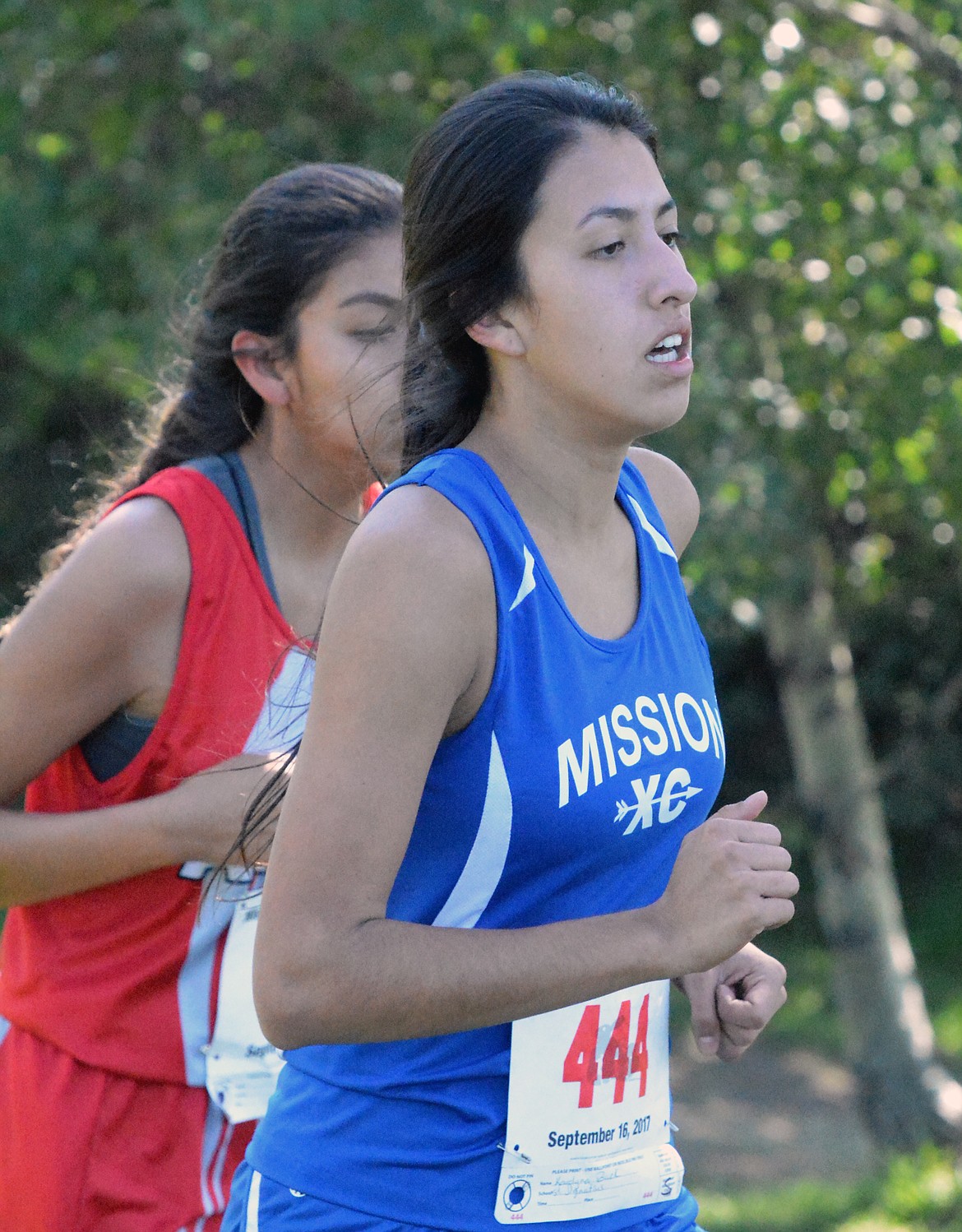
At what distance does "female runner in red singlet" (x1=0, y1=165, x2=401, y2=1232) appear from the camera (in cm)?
208

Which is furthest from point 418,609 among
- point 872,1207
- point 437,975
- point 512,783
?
point 872,1207

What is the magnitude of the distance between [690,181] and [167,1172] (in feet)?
10.8

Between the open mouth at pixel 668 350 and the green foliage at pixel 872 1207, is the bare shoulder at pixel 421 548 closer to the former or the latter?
the open mouth at pixel 668 350

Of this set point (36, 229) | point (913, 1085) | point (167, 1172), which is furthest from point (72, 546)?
point (913, 1085)

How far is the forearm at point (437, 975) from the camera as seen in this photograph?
1438 millimetres

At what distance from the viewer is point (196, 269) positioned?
10.3 ft

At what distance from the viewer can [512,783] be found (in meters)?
1.49

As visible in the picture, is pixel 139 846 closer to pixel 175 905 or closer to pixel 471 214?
pixel 175 905

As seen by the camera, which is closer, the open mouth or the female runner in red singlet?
the open mouth

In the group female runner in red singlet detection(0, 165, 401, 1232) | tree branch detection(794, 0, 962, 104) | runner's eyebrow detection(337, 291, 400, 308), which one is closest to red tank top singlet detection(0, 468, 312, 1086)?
female runner in red singlet detection(0, 165, 401, 1232)

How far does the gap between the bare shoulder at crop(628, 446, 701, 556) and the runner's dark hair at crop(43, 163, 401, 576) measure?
569 mm

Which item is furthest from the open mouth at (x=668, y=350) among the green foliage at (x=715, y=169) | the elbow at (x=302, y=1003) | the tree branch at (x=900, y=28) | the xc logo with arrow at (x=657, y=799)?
the tree branch at (x=900, y=28)

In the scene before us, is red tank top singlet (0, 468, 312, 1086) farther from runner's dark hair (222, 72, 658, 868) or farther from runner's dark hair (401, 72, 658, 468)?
runner's dark hair (401, 72, 658, 468)

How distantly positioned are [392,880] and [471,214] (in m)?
0.69
